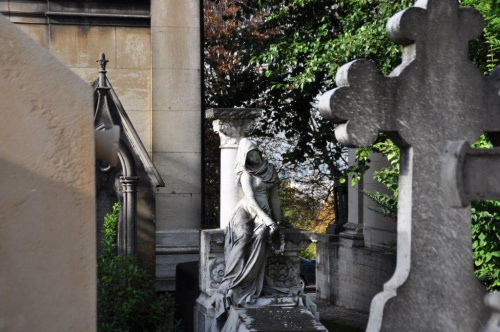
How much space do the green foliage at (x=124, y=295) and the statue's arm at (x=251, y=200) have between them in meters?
1.57

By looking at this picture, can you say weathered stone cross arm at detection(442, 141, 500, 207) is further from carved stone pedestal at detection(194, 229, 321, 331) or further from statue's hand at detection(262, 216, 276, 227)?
carved stone pedestal at detection(194, 229, 321, 331)

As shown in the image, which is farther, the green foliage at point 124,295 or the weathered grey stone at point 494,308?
the green foliage at point 124,295

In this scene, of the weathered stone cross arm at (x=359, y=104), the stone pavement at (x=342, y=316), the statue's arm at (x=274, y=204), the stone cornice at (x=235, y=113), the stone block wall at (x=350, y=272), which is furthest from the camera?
the stone block wall at (x=350, y=272)

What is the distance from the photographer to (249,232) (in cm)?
924

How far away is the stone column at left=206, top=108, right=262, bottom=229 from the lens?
10.0 metres

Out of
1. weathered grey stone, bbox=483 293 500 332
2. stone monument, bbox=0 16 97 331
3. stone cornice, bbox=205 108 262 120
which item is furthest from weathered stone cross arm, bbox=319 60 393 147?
stone cornice, bbox=205 108 262 120

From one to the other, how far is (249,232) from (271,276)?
694 millimetres

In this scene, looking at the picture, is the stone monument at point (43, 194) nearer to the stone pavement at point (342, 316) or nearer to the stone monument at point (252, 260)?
the stone monument at point (252, 260)

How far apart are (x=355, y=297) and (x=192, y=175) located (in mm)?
5388

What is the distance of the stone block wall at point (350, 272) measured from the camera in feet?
47.7

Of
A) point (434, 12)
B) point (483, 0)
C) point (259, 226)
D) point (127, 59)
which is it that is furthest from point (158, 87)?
point (434, 12)

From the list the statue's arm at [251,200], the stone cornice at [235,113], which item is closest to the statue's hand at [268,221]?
the statue's arm at [251,200]

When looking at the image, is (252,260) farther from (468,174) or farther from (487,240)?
(468,174)

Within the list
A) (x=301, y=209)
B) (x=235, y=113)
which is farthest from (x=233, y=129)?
(x=301, y=209)
